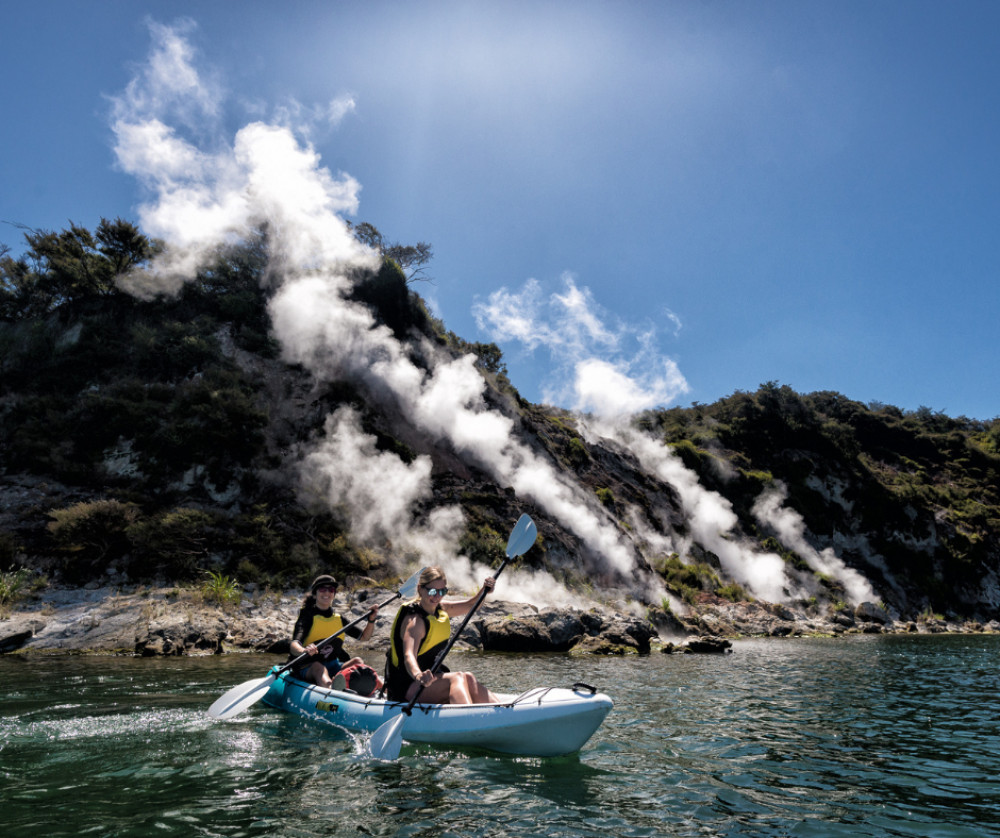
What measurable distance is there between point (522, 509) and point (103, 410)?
759 inches

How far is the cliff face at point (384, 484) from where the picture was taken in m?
20.8

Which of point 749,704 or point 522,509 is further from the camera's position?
point 522,509

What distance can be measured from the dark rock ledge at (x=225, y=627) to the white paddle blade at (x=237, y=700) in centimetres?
829

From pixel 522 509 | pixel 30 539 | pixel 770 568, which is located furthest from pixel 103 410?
pixel 770 568

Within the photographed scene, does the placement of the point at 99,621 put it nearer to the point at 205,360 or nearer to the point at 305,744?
the point at 305,744

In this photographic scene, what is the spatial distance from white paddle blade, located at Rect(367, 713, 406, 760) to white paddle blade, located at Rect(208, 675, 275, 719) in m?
2.50

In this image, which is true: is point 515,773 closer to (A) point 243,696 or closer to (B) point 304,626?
(A) point 243,696

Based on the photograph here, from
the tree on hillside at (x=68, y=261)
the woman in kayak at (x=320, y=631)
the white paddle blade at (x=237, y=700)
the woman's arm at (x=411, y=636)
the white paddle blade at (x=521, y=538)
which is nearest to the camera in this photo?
the woman's arm at (x=411, y=636)

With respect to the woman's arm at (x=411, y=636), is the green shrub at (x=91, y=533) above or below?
above

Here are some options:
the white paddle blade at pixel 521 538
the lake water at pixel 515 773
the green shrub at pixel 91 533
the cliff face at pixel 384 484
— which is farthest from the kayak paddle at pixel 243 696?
the green shrub at pixel 91 533

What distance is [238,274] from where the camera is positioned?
33.4 meters

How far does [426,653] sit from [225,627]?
12.1 meters

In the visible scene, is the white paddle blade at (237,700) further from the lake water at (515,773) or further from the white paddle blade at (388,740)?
the white paddle blade at (388,740)

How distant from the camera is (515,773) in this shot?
17.1ft
